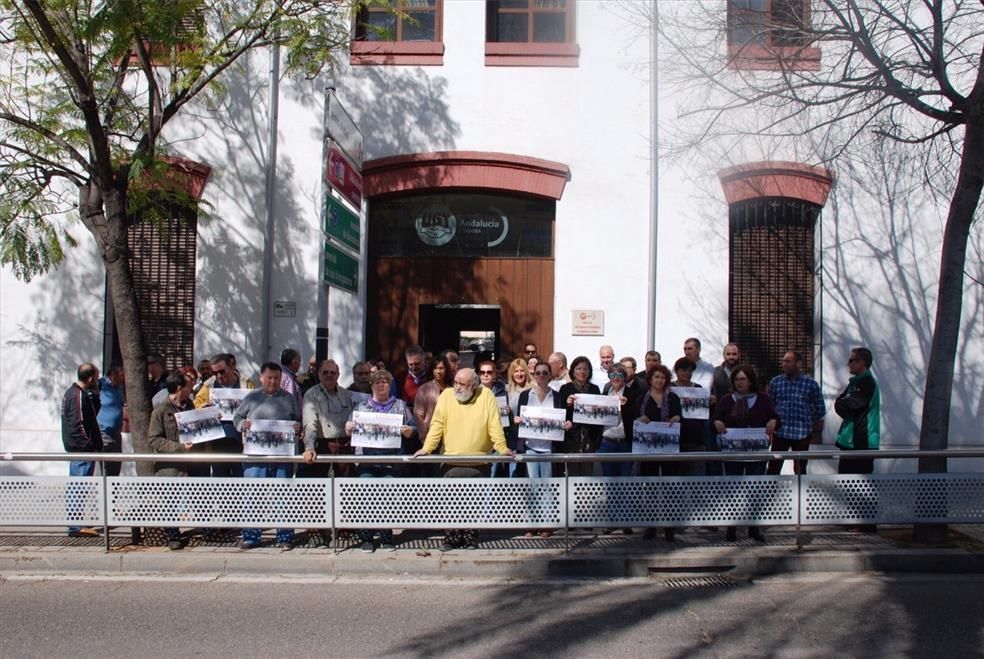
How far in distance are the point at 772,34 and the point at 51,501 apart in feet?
29.5

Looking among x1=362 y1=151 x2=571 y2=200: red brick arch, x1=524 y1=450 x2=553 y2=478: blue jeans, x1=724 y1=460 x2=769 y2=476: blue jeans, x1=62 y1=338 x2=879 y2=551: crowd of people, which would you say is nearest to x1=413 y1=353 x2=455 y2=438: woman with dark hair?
x1=62 y1=338 x2=879 y2=551: crowd of people

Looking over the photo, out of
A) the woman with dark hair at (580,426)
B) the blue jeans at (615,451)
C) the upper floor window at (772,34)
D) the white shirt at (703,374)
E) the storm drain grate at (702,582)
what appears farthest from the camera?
the white shirt at (703,374)

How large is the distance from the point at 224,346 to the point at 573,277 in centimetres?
487

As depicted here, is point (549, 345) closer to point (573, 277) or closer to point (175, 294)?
point (573, 277)

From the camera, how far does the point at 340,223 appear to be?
28.5ft

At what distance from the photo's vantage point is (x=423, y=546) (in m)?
7.99

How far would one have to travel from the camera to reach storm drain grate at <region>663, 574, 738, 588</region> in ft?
23.4

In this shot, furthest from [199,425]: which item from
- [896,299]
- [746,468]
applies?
[896,299]

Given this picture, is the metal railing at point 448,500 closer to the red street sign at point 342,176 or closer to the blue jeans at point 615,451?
the blue jeans at point 615,451

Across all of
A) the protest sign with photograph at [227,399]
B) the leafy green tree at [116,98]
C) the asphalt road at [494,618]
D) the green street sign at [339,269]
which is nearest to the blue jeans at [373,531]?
the asphalt road at [494,618]

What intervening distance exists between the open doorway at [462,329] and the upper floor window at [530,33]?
3436 mm

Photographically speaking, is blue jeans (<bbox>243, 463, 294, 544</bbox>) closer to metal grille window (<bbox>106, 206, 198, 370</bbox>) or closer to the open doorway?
the open doorway

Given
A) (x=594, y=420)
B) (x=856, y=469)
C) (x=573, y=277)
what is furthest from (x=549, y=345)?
(x=856, y=469)

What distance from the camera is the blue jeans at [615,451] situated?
337 inches
